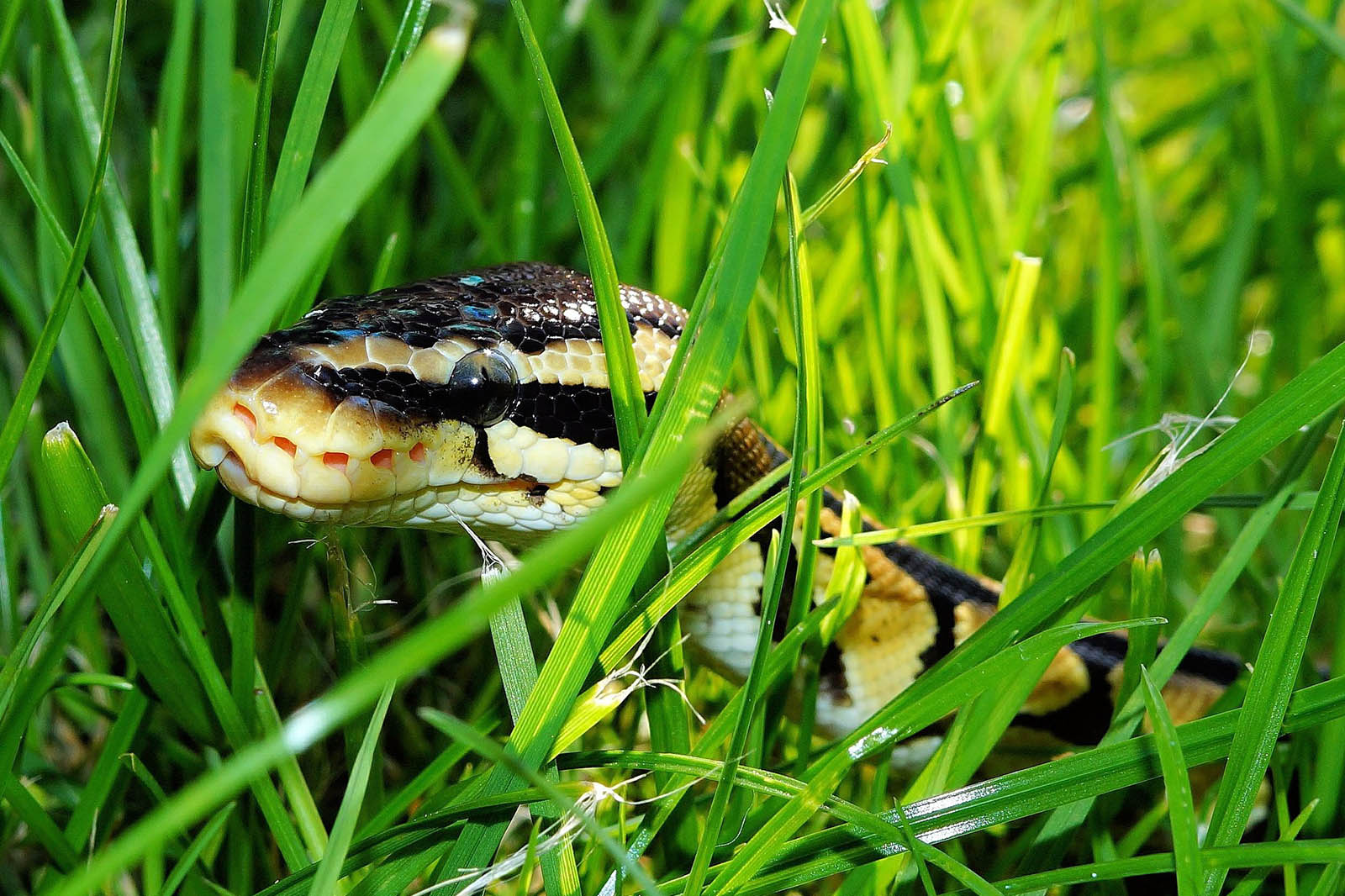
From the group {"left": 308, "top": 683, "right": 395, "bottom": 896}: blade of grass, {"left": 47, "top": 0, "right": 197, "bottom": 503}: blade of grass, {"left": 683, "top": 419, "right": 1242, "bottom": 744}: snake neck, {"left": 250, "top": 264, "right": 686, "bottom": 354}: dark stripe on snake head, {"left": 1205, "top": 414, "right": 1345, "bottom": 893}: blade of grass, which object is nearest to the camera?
{"left": 308, "top": 683, "right": 395, "bottom": 896}: blade of grass

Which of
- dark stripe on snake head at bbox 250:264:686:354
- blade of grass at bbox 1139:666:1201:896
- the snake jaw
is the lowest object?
blade of grass at bbox 1139:666:1201:896

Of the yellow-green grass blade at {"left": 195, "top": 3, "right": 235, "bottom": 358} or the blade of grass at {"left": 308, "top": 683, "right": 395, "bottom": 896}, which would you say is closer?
the yellow-green grass blade at {"left": 195, "top": 3, "right": 235, "bottom": 358}

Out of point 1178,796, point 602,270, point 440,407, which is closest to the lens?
point 1178,796

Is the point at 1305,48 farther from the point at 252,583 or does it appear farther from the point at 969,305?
the point at 252,583

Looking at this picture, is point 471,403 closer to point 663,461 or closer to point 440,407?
point 440,407

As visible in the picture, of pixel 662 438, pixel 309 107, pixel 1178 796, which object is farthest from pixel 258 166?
pixel 1178 796

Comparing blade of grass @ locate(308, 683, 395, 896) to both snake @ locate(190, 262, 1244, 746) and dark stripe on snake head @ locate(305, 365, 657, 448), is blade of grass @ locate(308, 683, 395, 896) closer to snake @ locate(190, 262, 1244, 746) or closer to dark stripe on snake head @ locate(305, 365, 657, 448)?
snake @ locate(190, 262, 1244, 746)

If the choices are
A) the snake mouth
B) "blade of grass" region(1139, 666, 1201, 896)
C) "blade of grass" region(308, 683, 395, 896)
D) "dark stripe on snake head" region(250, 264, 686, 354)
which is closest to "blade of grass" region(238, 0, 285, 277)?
"dark stripe on snake head" region(250, 264, 686, 354)
